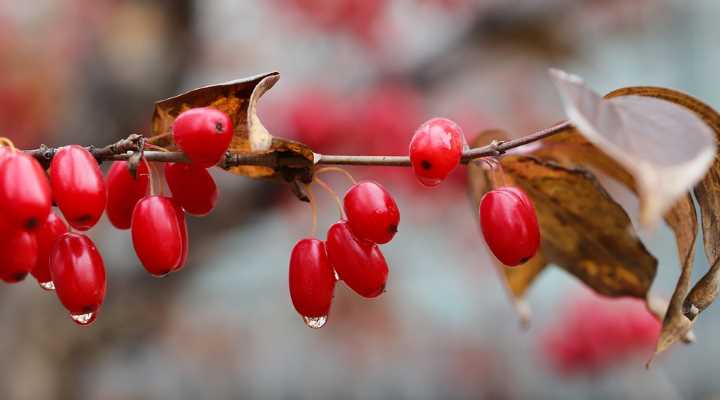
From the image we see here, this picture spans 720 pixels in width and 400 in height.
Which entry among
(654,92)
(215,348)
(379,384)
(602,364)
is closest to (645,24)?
(602,364)

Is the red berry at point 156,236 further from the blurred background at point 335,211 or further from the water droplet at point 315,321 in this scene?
the blurred background at point 335,211

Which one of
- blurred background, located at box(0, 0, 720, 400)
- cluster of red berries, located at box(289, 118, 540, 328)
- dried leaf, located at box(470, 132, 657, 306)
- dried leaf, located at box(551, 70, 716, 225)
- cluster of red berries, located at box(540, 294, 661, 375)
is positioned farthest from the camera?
cluster of red berries, located at box(540, 294, 661, 375)

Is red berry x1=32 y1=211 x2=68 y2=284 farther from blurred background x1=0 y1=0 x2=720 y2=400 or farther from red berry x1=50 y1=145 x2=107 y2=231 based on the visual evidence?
blurred background x1=0 y1=0 x2=720 y2=400

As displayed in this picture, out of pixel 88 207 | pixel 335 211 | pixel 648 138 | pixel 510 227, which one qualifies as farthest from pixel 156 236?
pixel 335 211

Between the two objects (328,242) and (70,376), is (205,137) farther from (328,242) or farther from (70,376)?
(70,376)

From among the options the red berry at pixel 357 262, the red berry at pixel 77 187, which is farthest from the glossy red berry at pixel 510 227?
the red berry at pixel 77 187

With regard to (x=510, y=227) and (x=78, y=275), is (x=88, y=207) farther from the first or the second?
(x=510, y=227)

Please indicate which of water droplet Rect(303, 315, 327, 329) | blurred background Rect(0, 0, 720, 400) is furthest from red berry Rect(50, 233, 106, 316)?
blurred background Rect(0, 0, 720, 400)
